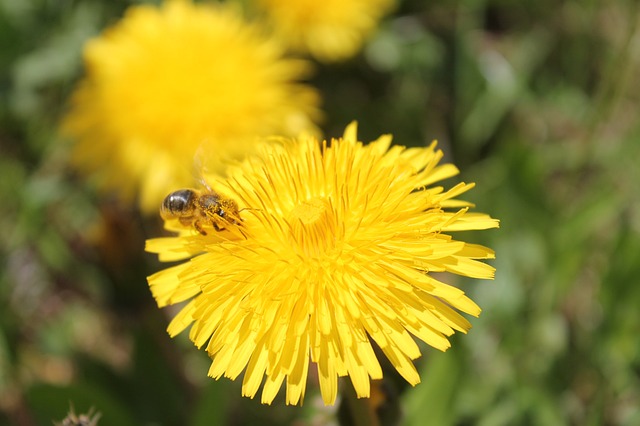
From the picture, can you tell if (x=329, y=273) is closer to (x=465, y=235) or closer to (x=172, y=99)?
(x=465, y=235)

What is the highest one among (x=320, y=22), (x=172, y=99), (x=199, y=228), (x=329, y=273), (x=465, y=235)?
(x=320, y=22)

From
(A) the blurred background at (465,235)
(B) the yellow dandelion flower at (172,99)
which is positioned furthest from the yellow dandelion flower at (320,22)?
(B) the yellow dandelion flower at (172,99)

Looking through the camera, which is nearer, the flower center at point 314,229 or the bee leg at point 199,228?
the flower center at point 314,229

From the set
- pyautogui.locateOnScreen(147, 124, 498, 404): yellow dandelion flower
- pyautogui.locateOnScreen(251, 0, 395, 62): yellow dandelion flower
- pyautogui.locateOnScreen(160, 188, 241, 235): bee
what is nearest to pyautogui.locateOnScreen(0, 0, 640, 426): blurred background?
pyautogui.locateOnScreen(251, 0, 395, 62): yellow dandelion flower

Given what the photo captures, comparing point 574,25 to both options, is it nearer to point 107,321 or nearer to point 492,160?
point 492,160

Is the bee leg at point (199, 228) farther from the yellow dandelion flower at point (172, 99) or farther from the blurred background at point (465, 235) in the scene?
the yellow dandelion flower at point (172, 99)

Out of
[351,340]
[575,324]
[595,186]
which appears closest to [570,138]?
[595,186]

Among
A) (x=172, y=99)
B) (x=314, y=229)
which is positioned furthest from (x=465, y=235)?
(x=172, y=99)
